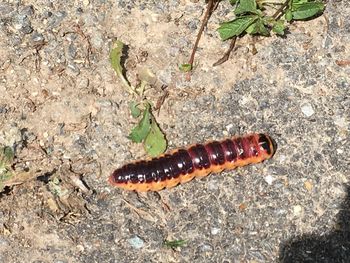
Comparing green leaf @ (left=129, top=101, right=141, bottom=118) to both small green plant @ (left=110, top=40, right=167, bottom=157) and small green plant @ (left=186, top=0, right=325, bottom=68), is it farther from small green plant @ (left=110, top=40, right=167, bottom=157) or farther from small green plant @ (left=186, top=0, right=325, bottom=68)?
small green plant @ (left=186, top=0, right=325, bottom=68)

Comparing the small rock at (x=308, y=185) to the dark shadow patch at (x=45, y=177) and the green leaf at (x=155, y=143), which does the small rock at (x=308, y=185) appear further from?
the dark shadow patch at (x=45, y=177)

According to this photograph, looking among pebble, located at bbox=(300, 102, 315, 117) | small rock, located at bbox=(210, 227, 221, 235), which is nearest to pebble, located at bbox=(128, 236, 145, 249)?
small rock, located at bbox=(210, 227, 221, 235)

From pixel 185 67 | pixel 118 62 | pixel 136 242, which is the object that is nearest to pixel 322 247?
pixel 136 242

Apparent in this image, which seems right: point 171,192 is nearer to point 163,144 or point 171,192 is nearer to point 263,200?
point 163,144

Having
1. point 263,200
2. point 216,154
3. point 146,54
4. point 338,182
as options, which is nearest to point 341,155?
point 338,182

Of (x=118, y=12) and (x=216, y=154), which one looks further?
(x=118, y=12)

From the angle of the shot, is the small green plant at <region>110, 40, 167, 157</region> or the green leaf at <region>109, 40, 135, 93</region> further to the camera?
the green leaf at <region>109, 40, 135, 93</region>
